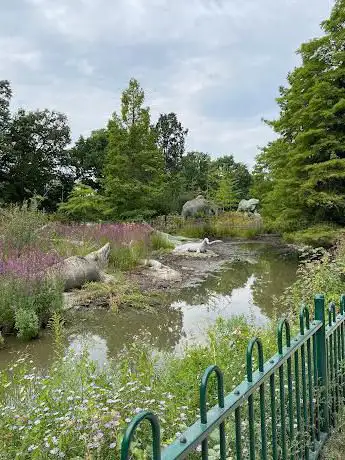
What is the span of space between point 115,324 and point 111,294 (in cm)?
122

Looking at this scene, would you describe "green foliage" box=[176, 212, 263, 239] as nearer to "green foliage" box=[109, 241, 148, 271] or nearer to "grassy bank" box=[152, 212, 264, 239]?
"grassy bank" box=[152, 212, 264, 239]

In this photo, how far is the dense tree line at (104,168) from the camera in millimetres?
18312

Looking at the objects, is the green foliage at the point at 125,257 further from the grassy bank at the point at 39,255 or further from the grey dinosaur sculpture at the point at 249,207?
the grey dinosaur sculpture at the point at 249,207

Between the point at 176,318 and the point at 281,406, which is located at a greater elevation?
the point at 281,406

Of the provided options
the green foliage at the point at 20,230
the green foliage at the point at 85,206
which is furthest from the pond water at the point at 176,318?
the green foliage at the point at 85,206

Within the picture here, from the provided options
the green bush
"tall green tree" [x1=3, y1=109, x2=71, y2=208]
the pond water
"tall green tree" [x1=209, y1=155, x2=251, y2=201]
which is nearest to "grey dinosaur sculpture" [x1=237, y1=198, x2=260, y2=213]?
"tall green tree" [x1=209, y1=155, x2=251, y2=201]

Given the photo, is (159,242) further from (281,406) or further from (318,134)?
(281,406)

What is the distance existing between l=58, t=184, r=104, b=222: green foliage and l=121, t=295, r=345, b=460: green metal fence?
1622cm

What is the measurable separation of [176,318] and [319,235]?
5.91m

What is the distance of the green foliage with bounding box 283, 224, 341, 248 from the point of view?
11.1 metres

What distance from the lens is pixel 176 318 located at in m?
6.62

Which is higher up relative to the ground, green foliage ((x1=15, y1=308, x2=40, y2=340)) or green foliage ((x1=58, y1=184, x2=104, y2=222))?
green foliage ((x1=58, y1=184, x2=104, y2=222))

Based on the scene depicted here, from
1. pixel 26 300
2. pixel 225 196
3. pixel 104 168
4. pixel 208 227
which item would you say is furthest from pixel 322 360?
pixel 225 196

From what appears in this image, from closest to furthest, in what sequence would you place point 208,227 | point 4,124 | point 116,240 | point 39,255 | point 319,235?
point 39,255 < point 319,235 < point 116,240 < point 208,227 < point 4,124
